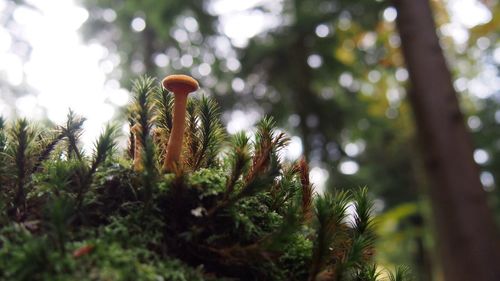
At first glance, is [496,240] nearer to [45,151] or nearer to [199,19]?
[45,151]

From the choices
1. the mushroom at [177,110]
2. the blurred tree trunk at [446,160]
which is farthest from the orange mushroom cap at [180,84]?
the blurred tree trunk at [446,160]

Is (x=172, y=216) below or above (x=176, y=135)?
below

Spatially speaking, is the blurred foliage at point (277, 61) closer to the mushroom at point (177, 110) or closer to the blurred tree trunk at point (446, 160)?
the blurred tree trunk at point (446, 160)

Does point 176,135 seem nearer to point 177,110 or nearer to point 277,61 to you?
point 177,110

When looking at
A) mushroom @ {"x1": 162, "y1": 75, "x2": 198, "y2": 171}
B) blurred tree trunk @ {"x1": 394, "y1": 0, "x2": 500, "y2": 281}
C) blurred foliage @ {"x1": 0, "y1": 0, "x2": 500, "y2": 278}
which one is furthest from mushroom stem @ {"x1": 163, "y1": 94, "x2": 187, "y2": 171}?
blurred foliage @ {"x1": 0, "y1": 0, "x2": 500, "y2": 278}

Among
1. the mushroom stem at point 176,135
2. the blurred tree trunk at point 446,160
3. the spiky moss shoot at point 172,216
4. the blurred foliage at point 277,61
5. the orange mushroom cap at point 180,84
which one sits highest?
the blurred foliage at point 277,61

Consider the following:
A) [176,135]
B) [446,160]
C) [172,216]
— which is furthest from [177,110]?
[446,160]

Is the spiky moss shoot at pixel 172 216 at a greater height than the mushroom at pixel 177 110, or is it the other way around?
the mushroom at pixel 177 110

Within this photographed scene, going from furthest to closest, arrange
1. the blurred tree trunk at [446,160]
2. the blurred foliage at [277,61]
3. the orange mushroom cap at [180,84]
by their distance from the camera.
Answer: the blurred foliage at [277,61] → the blurred tree trunk at [446,160] → the orange mushroom cap at [180,84]

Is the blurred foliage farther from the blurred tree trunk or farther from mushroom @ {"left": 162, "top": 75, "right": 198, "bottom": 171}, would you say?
mushroom @ {"left": 162, "top": 75, "right": 198, "bottom": 171}
